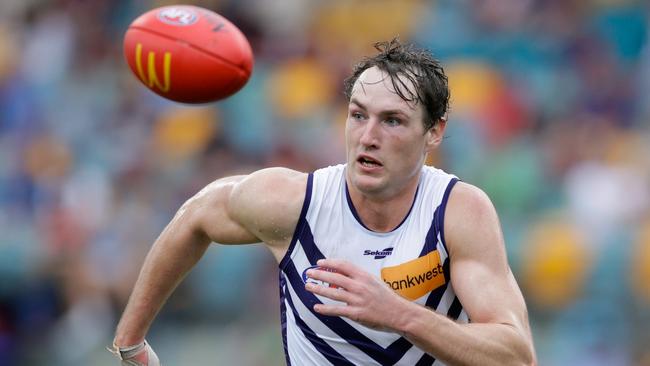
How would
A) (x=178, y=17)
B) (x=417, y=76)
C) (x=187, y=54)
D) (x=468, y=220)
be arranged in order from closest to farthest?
(x=468, y=220) < (x=417, y=76) < (x=187, y=54) < (x=178, y=17)

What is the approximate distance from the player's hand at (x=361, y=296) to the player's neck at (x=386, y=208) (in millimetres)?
853

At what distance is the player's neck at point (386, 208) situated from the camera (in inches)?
205

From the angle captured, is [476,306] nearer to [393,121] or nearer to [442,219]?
[442,219]

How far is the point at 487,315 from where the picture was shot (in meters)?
4.74

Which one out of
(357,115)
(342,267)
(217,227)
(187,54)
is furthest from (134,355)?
(342,267)

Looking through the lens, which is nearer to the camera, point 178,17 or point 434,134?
point 434,134

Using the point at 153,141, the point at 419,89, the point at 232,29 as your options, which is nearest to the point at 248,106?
the point at 153,141

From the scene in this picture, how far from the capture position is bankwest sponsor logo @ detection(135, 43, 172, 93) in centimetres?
568

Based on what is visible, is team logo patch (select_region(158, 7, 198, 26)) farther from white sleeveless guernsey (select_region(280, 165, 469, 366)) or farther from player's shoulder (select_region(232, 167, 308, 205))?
white sleeveless guernsey (select_region(280, 165, 469, 366))

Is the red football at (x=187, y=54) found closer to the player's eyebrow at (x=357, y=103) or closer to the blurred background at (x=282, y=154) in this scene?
the player's eyebrow at (x=357, y=103)

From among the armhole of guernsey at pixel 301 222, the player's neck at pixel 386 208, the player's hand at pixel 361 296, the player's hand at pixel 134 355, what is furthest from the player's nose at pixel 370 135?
the player's hand at pixel 134 355

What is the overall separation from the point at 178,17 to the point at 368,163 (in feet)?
4.49

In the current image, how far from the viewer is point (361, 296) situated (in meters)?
4.31

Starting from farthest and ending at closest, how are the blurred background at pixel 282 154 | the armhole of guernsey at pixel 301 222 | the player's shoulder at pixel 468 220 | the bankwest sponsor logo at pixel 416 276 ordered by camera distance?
the blurred background at pixel 282 154 → the armhole of guernsey at pixel 301 222 → the bankwest sponsor logo at pixel 416 276 → the player's shoulder at pixel 468 220
